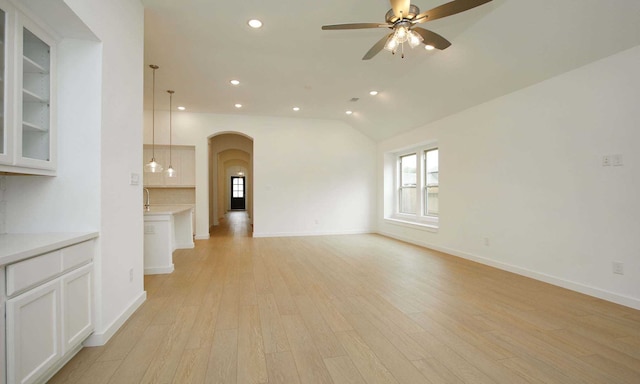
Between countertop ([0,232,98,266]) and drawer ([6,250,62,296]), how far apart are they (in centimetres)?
3

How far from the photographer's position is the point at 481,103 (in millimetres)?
4547

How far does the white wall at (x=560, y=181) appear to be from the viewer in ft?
9.46

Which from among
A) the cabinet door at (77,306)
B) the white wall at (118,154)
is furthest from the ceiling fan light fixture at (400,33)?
the cabinet door at (77,306)

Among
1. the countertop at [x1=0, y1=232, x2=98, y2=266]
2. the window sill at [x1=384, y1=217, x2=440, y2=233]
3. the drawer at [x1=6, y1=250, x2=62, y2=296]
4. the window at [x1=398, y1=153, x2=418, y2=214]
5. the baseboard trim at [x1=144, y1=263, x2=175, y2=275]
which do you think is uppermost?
the window at [x1=398, y1=153, x2=418, y2=214]

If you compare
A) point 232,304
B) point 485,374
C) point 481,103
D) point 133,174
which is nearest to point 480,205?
point 481,103

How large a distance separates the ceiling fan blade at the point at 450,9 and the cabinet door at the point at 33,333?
9.76ft

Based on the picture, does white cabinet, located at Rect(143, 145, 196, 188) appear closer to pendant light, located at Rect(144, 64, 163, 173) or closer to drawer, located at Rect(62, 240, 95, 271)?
pendant light, located at Rect(144, 64, 163, 173)

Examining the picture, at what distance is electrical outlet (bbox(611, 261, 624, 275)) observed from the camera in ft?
9.52

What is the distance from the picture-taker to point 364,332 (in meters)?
2.32

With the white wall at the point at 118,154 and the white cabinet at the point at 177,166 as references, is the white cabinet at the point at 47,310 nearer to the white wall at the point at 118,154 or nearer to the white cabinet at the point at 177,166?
the white wall at the point at 118,154

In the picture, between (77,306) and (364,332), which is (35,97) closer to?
(77,306)

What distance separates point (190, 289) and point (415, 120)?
501cm

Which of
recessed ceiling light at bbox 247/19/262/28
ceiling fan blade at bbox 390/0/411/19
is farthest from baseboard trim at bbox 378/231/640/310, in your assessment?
recessed ceiling light at bbox 247/19/262/28

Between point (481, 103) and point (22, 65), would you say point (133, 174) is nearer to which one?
point (22, 65)
